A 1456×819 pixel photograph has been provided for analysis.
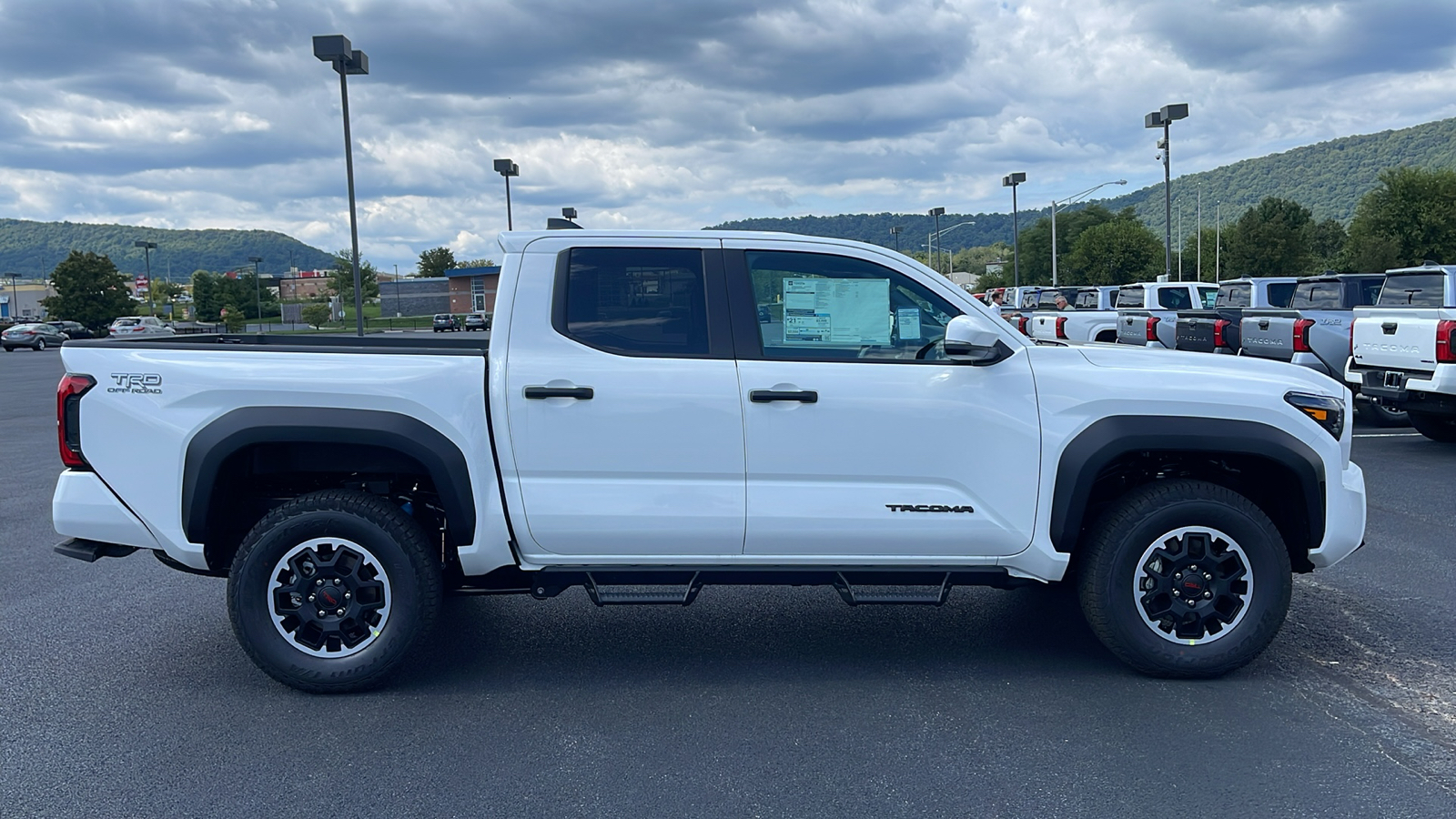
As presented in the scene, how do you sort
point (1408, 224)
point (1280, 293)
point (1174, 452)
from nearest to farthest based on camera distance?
point (1174, 452) < point (1280, 293) < point (1408, 224)

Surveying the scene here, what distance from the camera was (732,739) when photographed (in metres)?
4.12

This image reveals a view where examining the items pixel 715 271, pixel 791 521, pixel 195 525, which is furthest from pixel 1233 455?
pixel 195 525

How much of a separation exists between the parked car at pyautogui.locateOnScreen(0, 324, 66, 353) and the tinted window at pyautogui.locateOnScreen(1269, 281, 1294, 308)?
50.8 m

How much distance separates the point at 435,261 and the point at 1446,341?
5207 inches

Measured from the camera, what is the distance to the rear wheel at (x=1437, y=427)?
11.6m

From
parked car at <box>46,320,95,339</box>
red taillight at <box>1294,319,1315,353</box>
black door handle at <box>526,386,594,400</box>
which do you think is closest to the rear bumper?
black door handle at <box>526,386,594,400</box>

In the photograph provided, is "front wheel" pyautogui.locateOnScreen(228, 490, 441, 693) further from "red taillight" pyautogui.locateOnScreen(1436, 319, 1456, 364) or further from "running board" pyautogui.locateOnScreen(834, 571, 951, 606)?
"red taillight" pyautogui.locateOnScreen(1436, 319, 1456, 364)

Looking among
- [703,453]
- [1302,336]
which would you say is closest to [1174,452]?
[703,453]

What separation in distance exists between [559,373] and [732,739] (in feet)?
5.23

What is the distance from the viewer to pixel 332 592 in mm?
4590

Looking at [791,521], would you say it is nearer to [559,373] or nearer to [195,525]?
[559,373]

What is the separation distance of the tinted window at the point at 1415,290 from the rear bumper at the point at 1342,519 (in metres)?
9.63

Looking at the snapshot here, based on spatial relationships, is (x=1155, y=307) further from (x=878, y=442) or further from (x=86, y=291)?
(x=86, y=291)

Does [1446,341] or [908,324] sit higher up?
[908,324]
